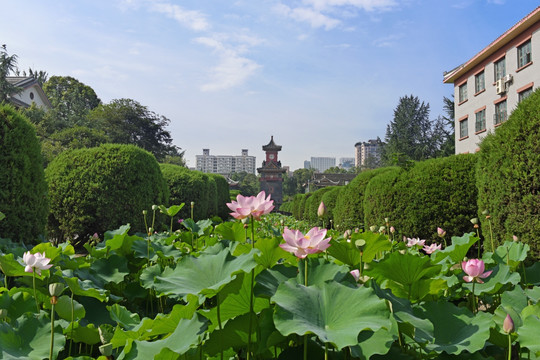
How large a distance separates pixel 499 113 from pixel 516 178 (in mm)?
17312

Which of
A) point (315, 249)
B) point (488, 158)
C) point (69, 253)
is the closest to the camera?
point (315, 249)

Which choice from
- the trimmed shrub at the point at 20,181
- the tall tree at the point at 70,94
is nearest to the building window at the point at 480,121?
the trimmed shrub at the point at 20,181

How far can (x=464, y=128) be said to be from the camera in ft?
73.3

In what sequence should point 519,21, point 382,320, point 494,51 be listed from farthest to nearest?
point 494,51, point 519,21, point 382,320

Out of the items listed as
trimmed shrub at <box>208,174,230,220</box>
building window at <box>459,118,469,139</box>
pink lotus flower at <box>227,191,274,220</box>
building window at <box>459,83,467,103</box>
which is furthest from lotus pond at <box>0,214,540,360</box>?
building window at <box>459,83,467,103</box>

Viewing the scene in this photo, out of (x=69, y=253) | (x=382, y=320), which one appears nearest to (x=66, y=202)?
(x=69, y=253)

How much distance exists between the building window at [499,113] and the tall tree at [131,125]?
32.6 meters

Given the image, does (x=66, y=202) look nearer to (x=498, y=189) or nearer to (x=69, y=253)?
(x=69, y=253)

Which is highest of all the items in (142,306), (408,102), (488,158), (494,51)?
(408,102)

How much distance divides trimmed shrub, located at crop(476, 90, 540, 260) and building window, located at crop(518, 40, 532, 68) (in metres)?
15.4

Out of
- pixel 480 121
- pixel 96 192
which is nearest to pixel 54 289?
pixel 96 192

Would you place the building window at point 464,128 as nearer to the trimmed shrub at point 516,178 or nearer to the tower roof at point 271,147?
the trimmed shrub at point 516,178

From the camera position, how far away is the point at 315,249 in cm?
103

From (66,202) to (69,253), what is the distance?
532cm
